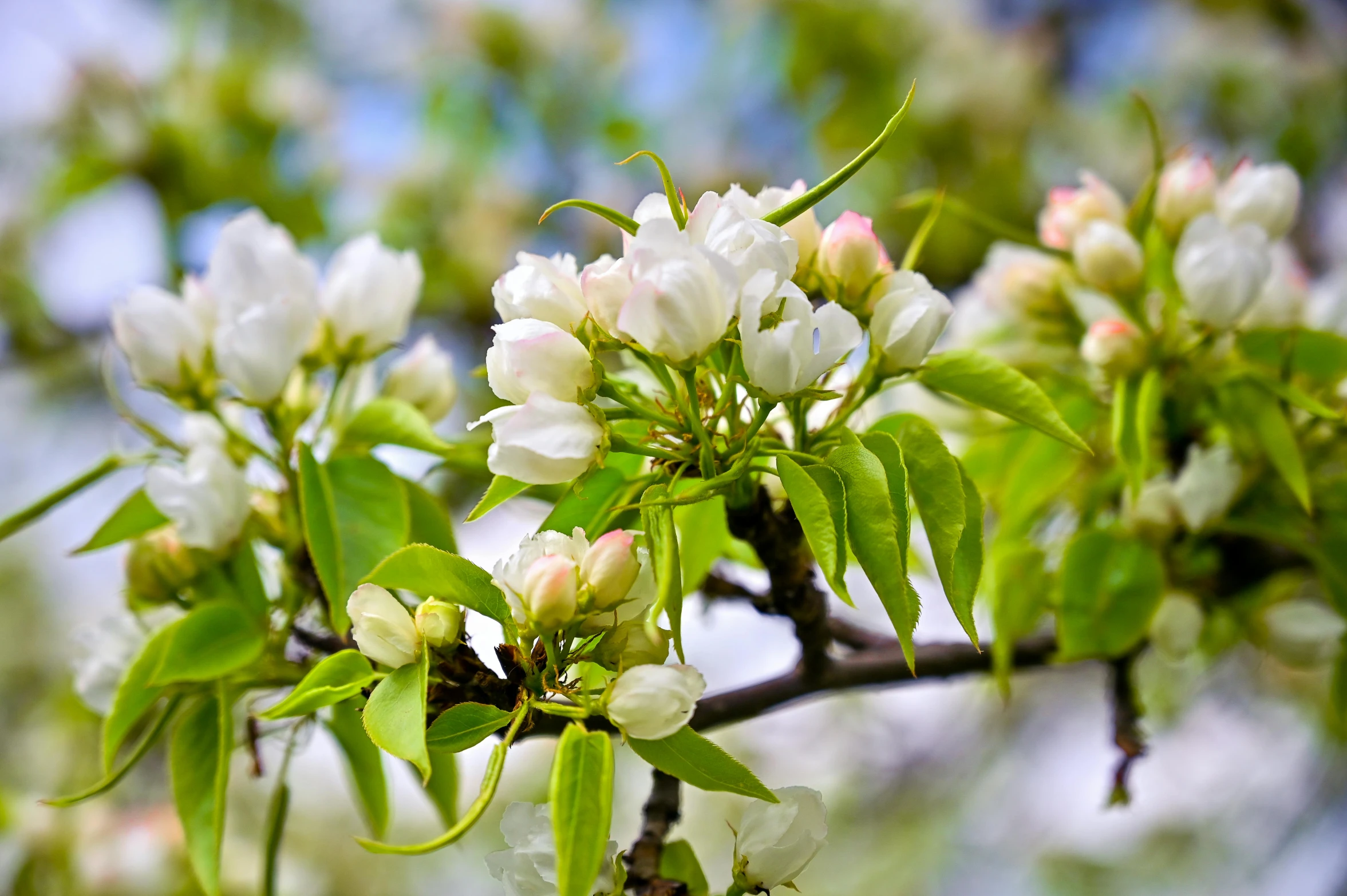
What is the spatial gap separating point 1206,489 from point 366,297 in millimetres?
609

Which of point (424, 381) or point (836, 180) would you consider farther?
point (424, 381)

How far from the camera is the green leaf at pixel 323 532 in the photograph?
0.63 metres

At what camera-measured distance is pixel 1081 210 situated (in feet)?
2.75

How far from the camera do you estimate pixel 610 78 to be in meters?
2.58

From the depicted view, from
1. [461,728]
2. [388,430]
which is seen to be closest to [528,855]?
[461,728]

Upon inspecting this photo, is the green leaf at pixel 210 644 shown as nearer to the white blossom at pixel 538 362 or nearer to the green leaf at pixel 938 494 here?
the white blossom at pixel 538 362

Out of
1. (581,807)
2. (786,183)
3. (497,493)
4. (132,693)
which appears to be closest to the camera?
(581,807)

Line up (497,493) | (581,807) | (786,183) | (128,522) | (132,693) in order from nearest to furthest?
(581,807), (497,493), (132,693), (128,522), (786,183)

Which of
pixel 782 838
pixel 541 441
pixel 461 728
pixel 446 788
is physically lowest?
pixel 446 788

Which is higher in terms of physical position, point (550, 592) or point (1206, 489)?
point (550, 592)

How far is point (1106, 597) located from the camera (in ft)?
2.58

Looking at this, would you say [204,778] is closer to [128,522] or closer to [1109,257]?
[128,522]

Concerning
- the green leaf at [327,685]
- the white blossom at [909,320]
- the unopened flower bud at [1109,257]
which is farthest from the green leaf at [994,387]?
the green leaf at [327,685]

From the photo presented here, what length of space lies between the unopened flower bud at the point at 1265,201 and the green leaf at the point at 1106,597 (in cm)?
26
